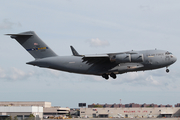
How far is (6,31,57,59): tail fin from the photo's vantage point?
27453 mm

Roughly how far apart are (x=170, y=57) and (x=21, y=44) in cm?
1450

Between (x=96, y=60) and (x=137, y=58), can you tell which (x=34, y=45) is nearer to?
(x=96, y=60)

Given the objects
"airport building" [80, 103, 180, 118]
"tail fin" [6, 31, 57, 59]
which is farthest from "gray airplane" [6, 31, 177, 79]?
"airport building" [80, 103, 180, 118]

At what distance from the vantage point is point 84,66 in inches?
1033

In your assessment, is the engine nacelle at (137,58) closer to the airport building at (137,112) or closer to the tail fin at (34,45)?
the tail fin at (34,45)

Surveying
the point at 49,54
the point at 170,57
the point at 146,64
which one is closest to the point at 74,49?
the point at 49,54

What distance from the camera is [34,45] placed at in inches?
1090

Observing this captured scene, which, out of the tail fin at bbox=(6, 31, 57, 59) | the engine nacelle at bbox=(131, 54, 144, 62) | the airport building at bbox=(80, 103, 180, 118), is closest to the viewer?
the engine nacelle at bbox=(131, 54, 144, 62)

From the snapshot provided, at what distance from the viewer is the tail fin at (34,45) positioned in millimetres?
27453

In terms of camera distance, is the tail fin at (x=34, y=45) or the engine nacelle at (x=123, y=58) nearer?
the engine nacelle at (x=123, y=58)

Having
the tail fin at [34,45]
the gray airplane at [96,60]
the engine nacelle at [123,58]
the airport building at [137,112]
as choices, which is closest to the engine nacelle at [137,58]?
the gray airplane at [96,60]

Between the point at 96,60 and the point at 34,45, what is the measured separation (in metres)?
6.74

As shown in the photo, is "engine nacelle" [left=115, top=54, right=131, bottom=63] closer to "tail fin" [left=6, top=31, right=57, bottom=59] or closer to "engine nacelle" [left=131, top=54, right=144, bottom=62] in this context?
"engine nacelle" [left=131, top=54, right=144, bottom=62]

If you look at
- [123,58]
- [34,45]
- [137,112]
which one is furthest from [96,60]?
[137,112]
